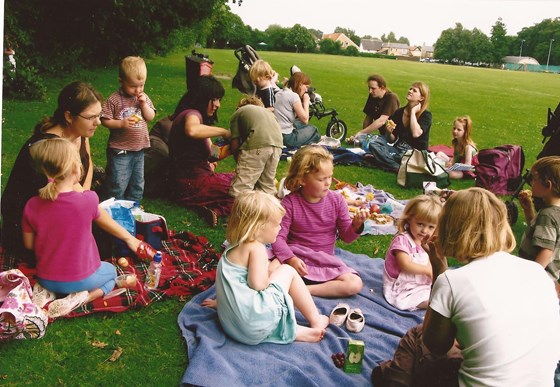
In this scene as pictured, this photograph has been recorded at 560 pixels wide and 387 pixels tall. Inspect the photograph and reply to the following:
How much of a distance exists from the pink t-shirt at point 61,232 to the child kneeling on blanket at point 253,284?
3.44 ft

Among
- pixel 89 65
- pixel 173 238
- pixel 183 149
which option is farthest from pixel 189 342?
pixel 89 65

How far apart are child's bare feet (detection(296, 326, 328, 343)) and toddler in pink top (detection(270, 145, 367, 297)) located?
1.94 ft

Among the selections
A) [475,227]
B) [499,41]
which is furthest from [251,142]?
[499,41]

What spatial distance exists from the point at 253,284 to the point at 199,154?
310 centimetres

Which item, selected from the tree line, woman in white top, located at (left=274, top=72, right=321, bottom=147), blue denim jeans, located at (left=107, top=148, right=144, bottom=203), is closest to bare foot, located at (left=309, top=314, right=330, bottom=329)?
blue denim jeans, located at (left=107, top=148, right=144, bottom=203)

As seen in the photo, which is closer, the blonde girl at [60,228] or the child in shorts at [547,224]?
the blonde girl at [60,228]

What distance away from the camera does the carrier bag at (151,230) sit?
16.6 ft

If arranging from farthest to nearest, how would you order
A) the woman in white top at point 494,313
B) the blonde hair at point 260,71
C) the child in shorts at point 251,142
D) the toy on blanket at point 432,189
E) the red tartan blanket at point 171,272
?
the blonde hair at point 260,71 → the toy on blanket at point 432,189 → the child in shorts at point 251,142 → the red tartan blanket at point 171,272 → the woman in white top at point 494,313

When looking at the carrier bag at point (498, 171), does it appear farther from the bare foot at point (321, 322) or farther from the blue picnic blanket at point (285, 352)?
the bare foot at point (321, 322)

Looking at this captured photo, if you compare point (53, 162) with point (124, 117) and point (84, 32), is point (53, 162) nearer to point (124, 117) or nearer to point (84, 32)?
point (124, 117)

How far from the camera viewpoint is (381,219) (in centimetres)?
641

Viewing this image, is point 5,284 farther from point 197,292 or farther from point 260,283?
point 260,283

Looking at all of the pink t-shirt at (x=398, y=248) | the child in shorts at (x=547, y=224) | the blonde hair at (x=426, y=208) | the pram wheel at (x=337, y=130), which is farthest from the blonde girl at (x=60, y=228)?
the pram wheel at (x=337, y=130)

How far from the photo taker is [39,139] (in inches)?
169
